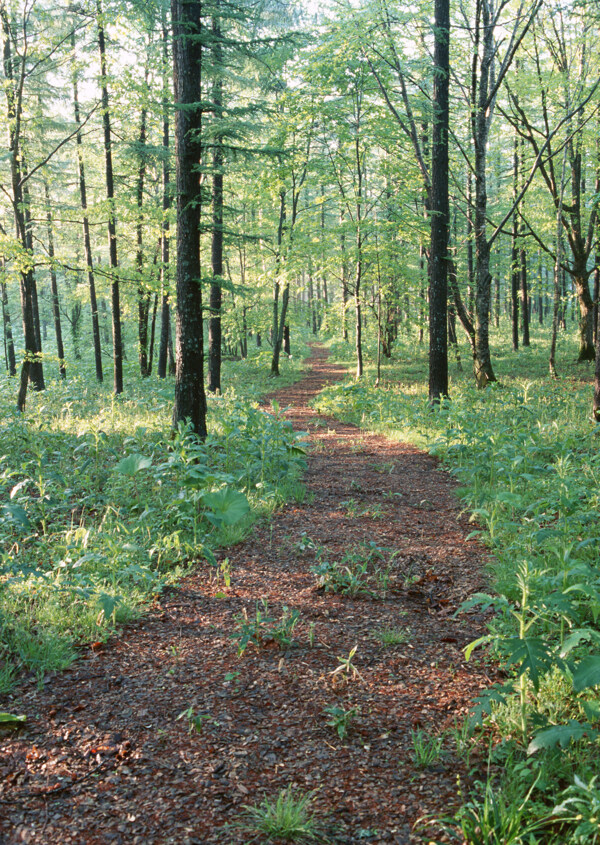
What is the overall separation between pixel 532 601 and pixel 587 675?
1.07 m

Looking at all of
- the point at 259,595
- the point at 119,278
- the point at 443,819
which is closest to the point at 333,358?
the point at 119,278

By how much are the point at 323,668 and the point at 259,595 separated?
106 cm

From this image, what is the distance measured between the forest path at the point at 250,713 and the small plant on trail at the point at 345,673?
0.02 meters

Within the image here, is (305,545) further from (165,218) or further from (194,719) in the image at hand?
(165,218)

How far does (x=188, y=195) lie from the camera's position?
7.24 m

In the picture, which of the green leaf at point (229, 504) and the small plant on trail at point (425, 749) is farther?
the green leaf at point (229, 504)

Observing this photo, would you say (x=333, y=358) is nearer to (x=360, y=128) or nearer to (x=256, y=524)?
(x=360, y=128)

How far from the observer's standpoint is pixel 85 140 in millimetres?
16281

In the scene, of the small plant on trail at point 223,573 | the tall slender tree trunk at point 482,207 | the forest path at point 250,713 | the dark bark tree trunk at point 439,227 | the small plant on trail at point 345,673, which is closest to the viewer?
the forest path at point 250,713

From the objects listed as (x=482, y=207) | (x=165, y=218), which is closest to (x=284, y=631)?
(x=482, y=207)

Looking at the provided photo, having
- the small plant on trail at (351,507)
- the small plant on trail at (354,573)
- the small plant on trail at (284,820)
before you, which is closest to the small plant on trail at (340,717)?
the small plant on trail at (284,820)

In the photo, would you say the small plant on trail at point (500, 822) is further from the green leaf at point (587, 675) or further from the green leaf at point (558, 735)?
the green leaf at point (587, 675)

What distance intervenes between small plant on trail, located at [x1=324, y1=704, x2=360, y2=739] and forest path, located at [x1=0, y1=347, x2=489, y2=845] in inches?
1.1

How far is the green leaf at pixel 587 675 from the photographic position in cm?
203
